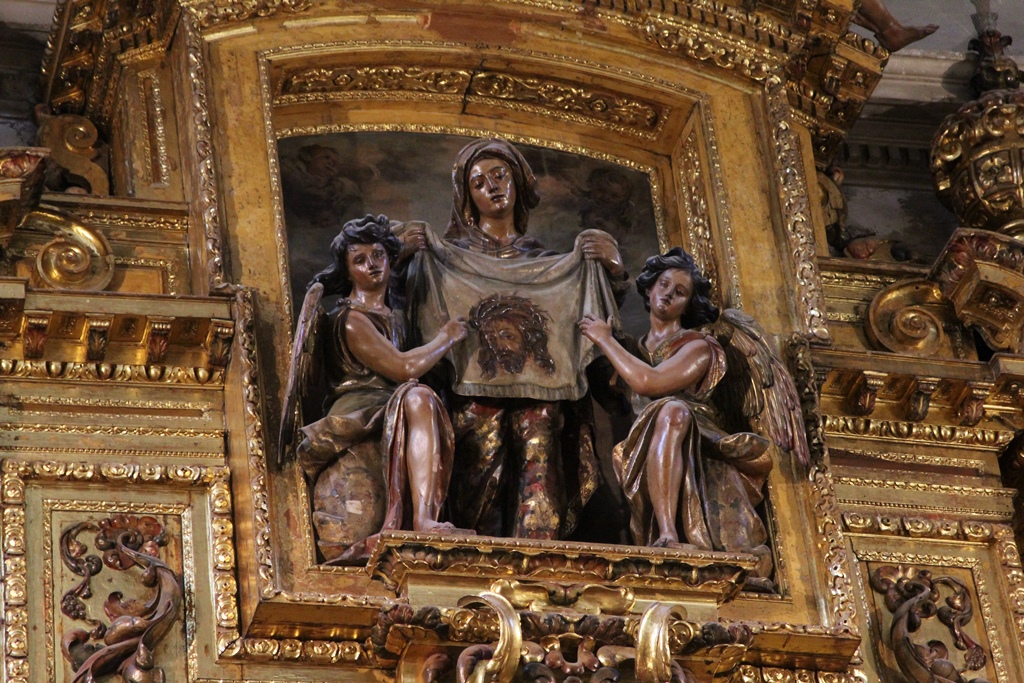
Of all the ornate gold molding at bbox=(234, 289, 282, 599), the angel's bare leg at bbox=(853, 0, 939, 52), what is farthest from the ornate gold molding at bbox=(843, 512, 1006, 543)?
the angel's bare leg at bbox=(853, 0, 939, 52)

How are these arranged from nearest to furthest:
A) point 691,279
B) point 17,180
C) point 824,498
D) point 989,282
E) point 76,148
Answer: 1. point 17,180
2. point 824,498
3. point 691,279
4. point 989,282
5. point 76,148

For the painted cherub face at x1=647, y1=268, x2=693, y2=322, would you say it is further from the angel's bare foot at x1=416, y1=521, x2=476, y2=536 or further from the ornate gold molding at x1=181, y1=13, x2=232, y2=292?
the ornate gold molding at x1=181, y1=13, x2=232, y2=292

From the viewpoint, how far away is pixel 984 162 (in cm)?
1310

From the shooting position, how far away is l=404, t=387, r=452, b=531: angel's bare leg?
35.0 ft

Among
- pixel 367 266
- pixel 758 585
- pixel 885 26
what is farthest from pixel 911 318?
pixel 367 266

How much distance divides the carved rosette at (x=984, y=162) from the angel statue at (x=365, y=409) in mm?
3025

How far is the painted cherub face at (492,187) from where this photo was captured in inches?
465

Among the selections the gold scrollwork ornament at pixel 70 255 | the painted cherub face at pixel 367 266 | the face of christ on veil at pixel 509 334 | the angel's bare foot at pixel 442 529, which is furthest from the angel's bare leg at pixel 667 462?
the gold scrollwork ornament at pixel 70 255

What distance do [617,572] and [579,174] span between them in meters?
2.72

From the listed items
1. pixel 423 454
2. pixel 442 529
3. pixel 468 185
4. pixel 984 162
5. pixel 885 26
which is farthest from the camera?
pixel 885 26

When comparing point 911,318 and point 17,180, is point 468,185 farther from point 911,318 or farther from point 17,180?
point 911,318

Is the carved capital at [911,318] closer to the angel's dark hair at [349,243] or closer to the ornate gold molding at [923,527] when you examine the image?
the ornate gold molding at [923,527]

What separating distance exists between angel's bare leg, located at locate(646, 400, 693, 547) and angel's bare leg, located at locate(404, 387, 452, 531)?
0.86m

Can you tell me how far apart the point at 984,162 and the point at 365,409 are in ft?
12.0
